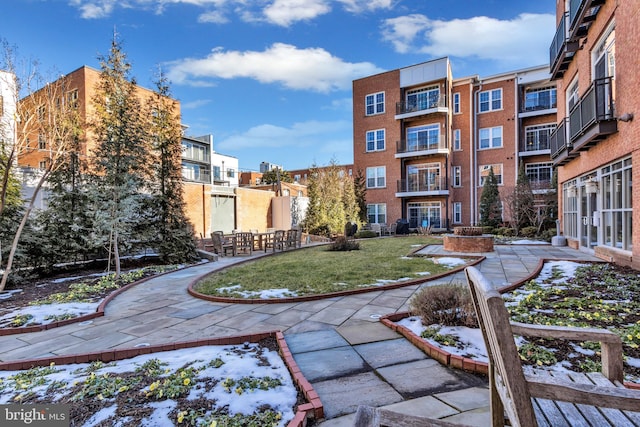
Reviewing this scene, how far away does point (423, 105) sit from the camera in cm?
2505

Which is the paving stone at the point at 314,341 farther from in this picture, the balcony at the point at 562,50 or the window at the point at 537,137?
the window at the point at 537,137

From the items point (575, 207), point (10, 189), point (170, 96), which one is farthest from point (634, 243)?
point (10, 189)

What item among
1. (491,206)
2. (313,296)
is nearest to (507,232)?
(491,206)

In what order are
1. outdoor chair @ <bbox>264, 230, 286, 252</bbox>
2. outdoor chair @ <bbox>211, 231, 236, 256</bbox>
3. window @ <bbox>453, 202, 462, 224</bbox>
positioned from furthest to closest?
window @ <bbox>453, 202, 462, 224</bbox> < outdoor chair @ <bbox>264, 230, 286, 252</bbox> < outdoor chair @ <bbox>211, 231, 236, 256</bbox>

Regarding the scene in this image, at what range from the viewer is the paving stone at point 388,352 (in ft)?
10.7

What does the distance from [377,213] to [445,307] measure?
22.8m

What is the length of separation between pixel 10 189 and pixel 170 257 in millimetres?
4639

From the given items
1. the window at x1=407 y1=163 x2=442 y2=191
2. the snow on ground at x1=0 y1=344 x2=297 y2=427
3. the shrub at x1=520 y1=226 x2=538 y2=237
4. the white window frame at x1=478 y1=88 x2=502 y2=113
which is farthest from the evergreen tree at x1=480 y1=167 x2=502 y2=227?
the snow on ground at x1=0 y1=344 x2=297 y2=427

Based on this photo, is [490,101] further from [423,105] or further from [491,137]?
[423,105]

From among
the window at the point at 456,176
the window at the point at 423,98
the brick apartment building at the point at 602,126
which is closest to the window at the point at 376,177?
the window at the point at 423,98

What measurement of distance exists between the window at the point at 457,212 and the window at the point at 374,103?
934 centimetres

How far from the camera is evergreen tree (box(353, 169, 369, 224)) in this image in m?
26.1

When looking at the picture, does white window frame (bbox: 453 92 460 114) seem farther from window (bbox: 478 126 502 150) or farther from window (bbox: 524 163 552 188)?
window (bbox: 524 163 552 188)

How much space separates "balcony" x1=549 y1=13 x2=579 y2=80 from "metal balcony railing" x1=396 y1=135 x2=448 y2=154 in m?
10.3
